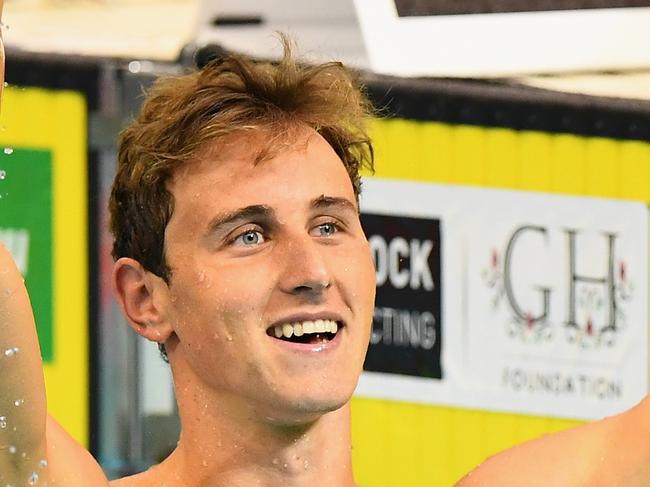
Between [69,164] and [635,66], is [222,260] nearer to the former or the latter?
[69,164]

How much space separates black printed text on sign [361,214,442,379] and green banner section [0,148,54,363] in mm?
633

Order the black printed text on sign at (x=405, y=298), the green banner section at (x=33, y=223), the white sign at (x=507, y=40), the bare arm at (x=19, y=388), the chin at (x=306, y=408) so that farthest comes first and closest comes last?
the white sign at (x=507, y=40), the black printed text on sign at (x=405, y=298), the green banner section at (x=33, y=223), the chin at (x=306, y=408), the bare arm at (x=19, y=388)

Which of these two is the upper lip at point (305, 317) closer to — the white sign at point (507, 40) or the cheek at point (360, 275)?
the cheek at point (360, 275)

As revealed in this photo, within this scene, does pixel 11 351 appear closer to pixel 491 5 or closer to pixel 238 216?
pixel 238 216

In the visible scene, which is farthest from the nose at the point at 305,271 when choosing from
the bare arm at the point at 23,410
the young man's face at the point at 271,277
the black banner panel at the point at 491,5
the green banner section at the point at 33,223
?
the black banner panel at the point at 491,5

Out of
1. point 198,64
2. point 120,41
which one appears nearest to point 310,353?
point 198,64

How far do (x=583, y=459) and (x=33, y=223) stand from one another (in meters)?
1.55

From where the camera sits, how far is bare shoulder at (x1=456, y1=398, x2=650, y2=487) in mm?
2037

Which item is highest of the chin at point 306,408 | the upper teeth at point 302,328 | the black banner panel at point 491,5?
the black banner panel at point 491,5

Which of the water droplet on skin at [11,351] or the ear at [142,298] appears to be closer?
the water droplet on skin at [11,351]

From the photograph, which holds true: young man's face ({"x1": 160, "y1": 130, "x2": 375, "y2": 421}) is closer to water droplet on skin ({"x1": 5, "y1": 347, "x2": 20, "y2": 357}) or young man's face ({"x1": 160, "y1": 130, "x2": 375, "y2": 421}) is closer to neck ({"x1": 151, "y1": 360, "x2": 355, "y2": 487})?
neck ({"x1": 151, "y1": 360, "x2": 355, "y2": 487})

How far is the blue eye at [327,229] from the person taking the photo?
206 cm

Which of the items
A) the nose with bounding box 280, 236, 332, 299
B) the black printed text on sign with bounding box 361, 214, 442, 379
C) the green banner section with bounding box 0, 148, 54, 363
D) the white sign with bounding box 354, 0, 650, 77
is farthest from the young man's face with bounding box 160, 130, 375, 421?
the white sign with bounding box 354, 0, 650, 77

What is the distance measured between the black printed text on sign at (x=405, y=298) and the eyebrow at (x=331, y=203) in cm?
137
